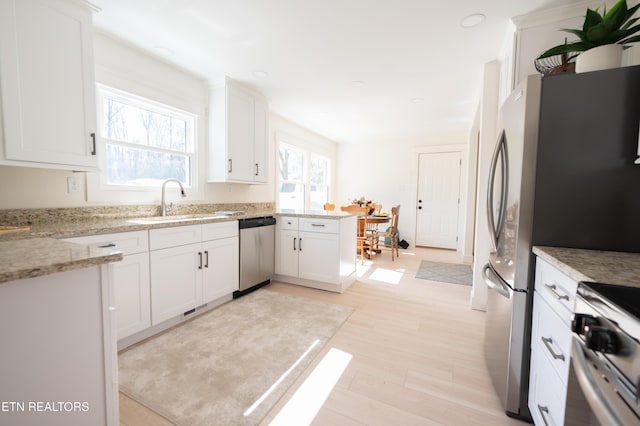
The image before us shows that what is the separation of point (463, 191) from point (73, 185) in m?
6.05

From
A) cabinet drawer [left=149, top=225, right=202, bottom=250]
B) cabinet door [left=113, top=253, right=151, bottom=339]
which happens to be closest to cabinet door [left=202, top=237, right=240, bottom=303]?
cabinet drawer [left=149, top=225, right=202, bottom=250]

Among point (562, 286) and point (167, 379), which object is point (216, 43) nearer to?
point (167, 379)

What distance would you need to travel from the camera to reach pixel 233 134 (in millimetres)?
3107

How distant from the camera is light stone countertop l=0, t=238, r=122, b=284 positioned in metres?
0.72

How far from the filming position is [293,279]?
131 inches

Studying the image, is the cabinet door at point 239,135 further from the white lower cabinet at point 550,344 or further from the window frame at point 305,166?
the white lower cabinet at point 550,344

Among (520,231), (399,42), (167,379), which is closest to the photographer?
(520,231)

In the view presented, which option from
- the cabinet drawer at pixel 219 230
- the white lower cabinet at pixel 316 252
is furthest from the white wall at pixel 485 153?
the cabinet drawer at pixel 219 230

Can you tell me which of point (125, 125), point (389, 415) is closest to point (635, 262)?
point (389, 415)

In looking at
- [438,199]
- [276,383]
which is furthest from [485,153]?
[438,199]

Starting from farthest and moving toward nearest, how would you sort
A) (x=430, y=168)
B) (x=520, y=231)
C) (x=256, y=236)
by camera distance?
(x=430, y=168), (x=256, y=236), (x=520, y=231)

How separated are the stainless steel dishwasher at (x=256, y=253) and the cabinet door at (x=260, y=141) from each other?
28.3 inches

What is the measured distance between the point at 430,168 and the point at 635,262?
504cm

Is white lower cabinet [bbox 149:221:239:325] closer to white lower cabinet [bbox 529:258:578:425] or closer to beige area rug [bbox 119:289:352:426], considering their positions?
beige area rug [bbox 119:289:352:426]
